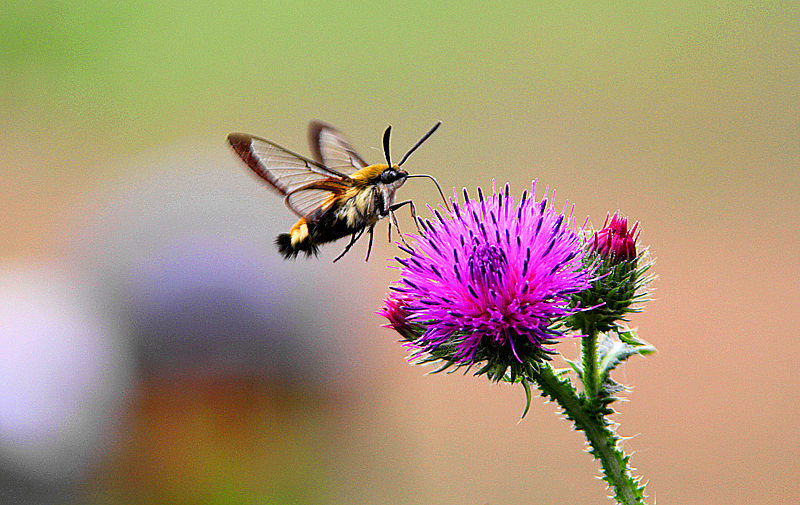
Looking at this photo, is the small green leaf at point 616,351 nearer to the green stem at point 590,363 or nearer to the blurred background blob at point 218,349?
the green stem at point 590,363

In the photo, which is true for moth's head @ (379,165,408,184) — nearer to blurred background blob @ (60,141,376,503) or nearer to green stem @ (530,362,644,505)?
green stem @ (530,362,644,505)

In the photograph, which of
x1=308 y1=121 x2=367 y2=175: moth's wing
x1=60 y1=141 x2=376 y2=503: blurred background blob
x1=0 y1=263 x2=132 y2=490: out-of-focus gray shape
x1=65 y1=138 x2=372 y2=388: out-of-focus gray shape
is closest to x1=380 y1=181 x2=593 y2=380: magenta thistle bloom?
x1=308 y1=121 x2=367 y2=175: moth's wing

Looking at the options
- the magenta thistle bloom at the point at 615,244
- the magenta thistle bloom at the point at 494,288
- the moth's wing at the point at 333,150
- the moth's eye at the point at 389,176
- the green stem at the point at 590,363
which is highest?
the moth's wing at the point at 333,150

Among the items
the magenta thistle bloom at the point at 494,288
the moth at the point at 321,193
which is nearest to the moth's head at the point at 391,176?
the moth at the point at 321,193

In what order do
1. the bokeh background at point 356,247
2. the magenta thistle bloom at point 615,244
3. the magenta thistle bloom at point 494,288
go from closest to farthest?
the magenta thistle bloom at point 494,288 < the magenta thistle bloom at point 615,244 < the bokeh background at point 356,247

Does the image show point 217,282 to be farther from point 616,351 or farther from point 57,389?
point 616,351

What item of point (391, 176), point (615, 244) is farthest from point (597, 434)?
point (391, 176)
